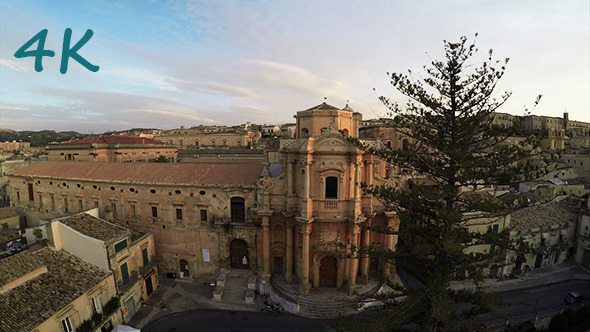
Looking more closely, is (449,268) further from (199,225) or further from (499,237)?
(199,225)

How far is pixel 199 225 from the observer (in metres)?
28.8

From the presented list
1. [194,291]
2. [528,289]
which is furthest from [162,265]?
[528,289]

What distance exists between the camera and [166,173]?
30.2 metres

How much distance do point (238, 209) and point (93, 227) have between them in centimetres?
1267

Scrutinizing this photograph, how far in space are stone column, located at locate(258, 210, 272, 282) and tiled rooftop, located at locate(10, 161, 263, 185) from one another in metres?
3.86

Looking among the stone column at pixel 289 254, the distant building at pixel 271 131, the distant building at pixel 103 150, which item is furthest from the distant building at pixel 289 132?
the distant building at pixel 103 150

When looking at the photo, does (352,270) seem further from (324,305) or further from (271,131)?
(271,131)

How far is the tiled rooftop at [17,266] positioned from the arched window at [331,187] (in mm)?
21986

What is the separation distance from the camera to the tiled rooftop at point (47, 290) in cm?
1602

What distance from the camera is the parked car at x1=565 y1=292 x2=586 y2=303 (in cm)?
2678

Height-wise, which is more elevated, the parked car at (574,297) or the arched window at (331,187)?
the arched window at (331,187)

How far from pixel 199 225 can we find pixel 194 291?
648cm

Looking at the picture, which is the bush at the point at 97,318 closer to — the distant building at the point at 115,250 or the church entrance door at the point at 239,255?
the distant building at the point at 115,250

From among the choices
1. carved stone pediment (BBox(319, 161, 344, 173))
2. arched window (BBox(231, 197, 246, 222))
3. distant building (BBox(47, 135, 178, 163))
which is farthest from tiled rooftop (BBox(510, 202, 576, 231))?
distant building (BBox(47, 135, 178, 163))
